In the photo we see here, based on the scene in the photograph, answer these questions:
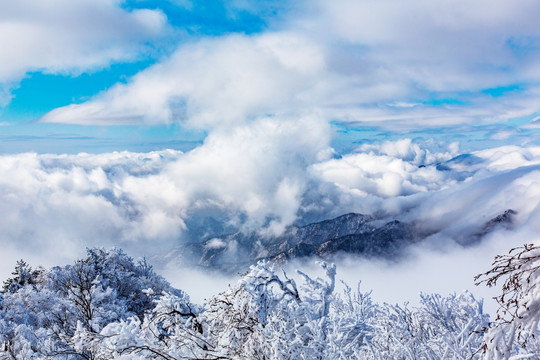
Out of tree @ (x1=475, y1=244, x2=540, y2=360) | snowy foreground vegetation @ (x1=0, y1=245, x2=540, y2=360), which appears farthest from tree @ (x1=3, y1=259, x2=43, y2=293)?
tree @ (x1=475, y1=244, x2=540, y2=360)

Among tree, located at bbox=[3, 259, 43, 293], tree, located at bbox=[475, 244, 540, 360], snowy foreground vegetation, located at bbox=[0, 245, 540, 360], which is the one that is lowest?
tree, located at bbox=[3, 259, 43, 293]

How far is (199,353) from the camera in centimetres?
766

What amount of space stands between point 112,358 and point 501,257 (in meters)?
6.88

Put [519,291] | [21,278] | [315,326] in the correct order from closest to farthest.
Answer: [519,291], [315,326], [21,278]

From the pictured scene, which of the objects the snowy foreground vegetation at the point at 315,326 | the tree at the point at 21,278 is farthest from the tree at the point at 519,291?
the tree at the point at 21,278

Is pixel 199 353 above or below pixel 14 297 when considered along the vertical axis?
above

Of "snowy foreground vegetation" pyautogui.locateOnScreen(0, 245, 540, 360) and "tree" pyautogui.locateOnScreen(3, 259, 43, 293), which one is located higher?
"snowy foreground vegetation" pyautogui.locateOnScreen(0, 245, 540, 360)

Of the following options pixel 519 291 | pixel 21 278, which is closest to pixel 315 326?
pixel 519 291

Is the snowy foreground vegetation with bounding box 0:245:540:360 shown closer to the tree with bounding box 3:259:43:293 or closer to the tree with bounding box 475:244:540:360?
the tree with bounding box 475:244:540:360

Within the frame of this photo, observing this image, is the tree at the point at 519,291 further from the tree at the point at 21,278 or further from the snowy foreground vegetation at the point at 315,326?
the tree at the point at 21,278

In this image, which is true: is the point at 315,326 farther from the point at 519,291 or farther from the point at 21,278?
the point at 21,278

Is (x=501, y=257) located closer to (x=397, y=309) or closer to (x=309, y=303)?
(x=309, y=303)

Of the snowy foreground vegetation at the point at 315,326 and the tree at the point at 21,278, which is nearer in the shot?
the snowy foreground vegetation at the point at 315,326

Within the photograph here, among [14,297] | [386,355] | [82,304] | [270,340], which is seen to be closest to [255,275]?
[270,340]
